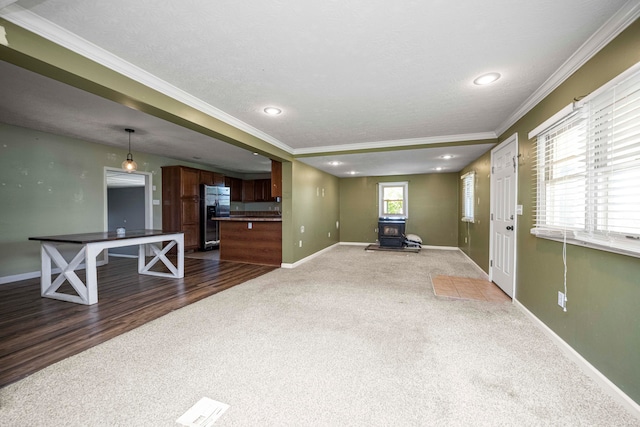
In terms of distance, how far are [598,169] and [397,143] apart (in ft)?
9.19

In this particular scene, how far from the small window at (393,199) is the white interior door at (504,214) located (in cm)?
351

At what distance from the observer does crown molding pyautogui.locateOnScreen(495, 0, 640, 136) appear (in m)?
1.43

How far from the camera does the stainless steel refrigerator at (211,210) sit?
652 cm

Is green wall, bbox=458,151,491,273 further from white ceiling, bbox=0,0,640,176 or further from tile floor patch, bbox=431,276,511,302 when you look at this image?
white ceiling, bbox=0,0,640,176

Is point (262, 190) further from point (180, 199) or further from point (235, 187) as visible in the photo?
point (180, 199)

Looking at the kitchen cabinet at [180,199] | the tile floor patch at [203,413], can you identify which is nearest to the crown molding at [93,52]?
the tile floor patch at [203,413]

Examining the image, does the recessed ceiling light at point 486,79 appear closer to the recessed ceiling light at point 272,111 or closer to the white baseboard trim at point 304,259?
the recessed ceiling light at point 272,111

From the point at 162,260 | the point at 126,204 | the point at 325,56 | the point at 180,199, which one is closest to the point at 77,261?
the point at 162,260

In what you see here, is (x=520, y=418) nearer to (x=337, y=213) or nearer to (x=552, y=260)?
(x=552, y=260)

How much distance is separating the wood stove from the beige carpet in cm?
406

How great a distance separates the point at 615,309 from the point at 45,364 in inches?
147

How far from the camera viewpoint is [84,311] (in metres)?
2.74

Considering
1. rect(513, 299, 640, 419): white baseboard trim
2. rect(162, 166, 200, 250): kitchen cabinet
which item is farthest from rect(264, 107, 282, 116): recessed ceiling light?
rect(162, 166, 200, 250): kitchen cabinet

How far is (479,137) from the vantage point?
12.7ft
